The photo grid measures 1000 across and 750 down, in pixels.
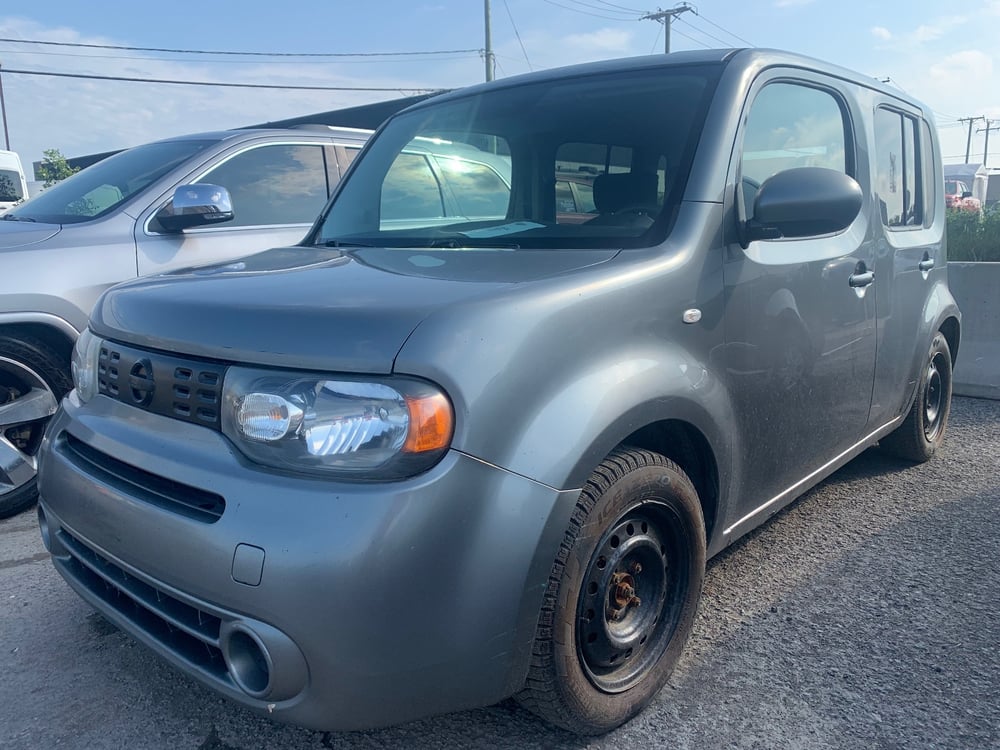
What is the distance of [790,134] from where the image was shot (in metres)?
2.83

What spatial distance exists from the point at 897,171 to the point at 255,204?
3381 millimetres

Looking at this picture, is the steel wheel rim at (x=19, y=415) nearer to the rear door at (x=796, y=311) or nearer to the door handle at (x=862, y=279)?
the rear door at (x=796, y=311)

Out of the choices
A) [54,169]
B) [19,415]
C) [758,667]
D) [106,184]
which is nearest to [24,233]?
[106,184]

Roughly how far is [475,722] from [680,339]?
47.6 inches

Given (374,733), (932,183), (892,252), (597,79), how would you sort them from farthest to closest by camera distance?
(932,183)
(892,252)
(597,79)
(374,733)

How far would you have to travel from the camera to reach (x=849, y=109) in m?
3.17

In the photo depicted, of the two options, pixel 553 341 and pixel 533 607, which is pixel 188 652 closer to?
pixel 533 607

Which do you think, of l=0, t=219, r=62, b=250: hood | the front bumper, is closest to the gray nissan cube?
the front bumper

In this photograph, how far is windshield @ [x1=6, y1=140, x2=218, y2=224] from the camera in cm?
412

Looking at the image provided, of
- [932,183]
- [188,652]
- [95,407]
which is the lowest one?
[188,652]

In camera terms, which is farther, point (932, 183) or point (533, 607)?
point (932, 183)

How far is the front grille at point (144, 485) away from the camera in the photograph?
171 centimetres

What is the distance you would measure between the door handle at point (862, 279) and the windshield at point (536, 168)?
999 millimetres

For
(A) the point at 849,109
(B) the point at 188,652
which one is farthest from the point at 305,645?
(A) the point at 849,109
